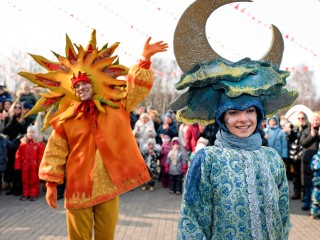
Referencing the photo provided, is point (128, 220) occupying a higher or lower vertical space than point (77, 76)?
lower

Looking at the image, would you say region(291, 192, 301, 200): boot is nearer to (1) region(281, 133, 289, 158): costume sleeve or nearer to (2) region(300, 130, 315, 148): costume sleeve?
(1) region(281, 133, 289, 158): costume sleeve

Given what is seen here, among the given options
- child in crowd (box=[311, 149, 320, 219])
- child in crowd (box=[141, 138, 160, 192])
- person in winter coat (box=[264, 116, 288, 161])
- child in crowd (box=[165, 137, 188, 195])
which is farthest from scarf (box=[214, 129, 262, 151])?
person in winter coat (box=[264, 116, 288, 161])

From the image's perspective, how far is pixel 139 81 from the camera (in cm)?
343

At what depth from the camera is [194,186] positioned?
2309 millimetres

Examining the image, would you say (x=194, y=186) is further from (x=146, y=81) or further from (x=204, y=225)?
(x=146, y=81)

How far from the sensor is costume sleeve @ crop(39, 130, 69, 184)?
349cm

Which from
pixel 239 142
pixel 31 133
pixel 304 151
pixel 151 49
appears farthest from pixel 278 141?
pixel 239 142

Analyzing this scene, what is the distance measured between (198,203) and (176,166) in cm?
594

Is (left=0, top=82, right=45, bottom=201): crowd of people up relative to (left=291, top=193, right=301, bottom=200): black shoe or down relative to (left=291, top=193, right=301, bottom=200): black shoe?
up

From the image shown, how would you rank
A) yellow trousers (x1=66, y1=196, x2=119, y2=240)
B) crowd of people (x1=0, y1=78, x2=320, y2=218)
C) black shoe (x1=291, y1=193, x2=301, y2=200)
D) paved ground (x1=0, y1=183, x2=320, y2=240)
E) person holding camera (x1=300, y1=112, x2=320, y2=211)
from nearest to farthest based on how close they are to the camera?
yellow trousers (x1=66, y1=196, x2=119, y2=240) < paved ground (x1=0, y1=183, x2=320, y2=240) < person holding camera (x1=300, y1=112, x2=320, y2=211) < crowd of people (x1=0, y1=78, x2=320, y2=218) < black shoe (x1=291, y1=193, x2=301, y2=200)

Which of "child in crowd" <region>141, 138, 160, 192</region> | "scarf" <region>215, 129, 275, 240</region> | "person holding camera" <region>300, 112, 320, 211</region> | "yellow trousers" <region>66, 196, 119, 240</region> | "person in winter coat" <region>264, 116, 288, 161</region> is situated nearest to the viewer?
"scarf" <region>215, 129, 275, 240</region>

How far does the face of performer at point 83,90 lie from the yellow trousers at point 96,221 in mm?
904

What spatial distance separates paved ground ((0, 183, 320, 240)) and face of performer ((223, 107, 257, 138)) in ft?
10.4

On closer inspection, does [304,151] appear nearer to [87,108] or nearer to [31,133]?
[87,108]
